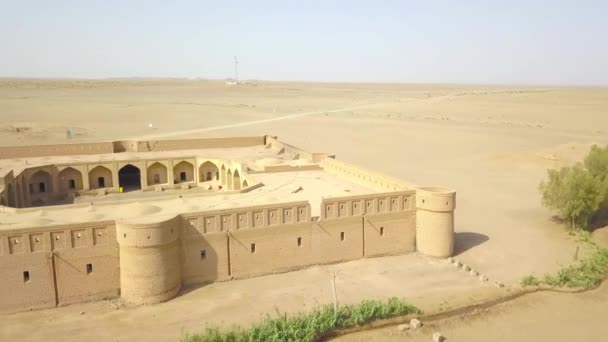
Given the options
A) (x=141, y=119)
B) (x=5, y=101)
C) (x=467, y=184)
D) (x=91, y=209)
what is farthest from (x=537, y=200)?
(x=5, y=101)

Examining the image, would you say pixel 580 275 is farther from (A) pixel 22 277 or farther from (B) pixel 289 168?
(A) pixel 22 277

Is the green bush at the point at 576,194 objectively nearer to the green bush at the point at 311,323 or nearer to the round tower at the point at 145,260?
the green bush at the point at 311,323

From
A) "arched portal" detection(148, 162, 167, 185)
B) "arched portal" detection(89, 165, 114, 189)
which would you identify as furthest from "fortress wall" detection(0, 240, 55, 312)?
"arched portal" detection(148, 162, 167, 185)

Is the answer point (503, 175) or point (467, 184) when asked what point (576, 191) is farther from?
point (503, 175)

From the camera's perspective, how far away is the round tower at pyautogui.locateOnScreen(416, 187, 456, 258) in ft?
80.1

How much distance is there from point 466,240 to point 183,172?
19.9 m

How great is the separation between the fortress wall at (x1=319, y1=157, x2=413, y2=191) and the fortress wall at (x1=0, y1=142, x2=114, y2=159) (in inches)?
643

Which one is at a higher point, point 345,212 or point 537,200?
point 345,212

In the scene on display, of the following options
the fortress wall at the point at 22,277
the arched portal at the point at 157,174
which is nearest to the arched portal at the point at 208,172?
the arched portal at the point at 157,174

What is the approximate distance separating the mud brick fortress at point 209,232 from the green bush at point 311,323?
364 cm

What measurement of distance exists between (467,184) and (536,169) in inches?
372

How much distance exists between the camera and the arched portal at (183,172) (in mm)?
38812

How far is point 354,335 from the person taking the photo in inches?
721

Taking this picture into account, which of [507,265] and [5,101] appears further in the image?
[5,101]
